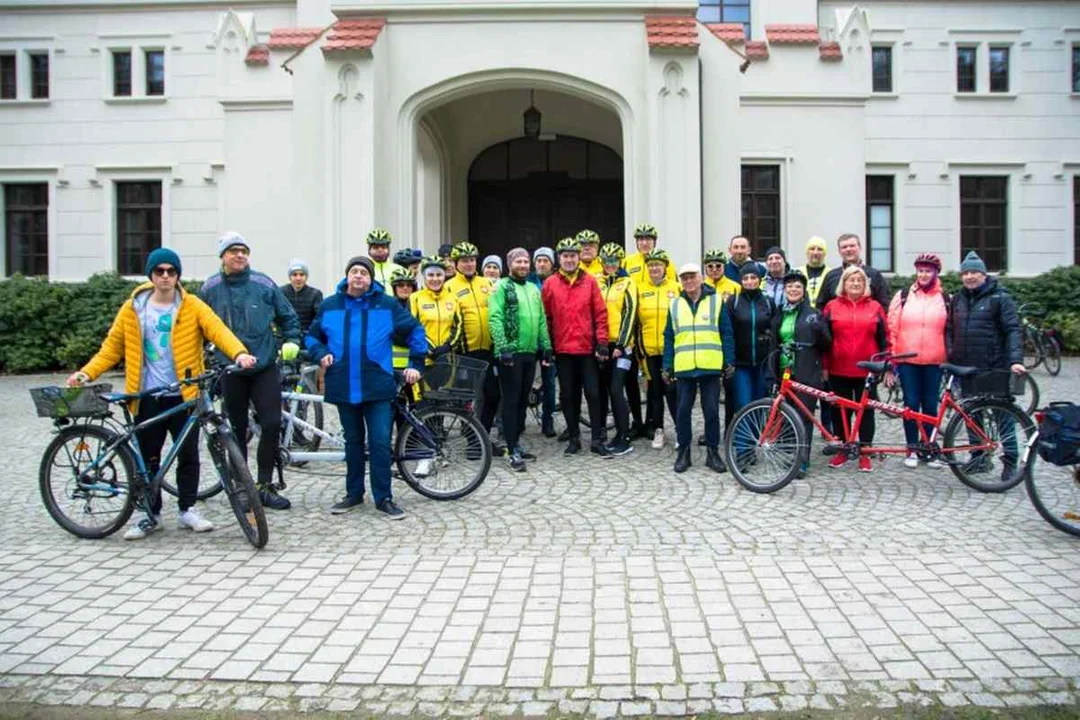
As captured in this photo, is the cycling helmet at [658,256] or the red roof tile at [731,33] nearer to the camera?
the cycling helmet at [658,256]

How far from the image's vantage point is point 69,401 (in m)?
5.84

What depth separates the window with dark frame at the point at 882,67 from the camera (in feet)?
71.9

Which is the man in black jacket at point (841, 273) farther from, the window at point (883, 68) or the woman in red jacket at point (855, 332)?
the window at point (883, 68)

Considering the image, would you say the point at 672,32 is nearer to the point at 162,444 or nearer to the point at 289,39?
the point at 289,39

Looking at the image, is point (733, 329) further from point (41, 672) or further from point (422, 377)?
point (41, 672)

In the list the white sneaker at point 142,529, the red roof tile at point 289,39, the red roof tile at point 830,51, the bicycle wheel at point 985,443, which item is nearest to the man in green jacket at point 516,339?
the white sneaker at point 142,529

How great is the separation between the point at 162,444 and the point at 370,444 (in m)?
1.44

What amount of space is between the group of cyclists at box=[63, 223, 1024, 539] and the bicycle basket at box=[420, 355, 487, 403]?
169 mm

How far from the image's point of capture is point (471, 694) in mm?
3650

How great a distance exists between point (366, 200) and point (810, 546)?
30.5 feet

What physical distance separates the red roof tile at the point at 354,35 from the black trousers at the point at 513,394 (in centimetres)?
680

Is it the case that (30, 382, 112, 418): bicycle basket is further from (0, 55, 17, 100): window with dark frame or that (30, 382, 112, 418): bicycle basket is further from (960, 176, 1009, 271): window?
(960, 176, 1009, 271): window

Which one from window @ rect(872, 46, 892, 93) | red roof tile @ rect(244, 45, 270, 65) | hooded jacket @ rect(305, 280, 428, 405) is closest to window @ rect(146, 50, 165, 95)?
red roof tile @ rect(244, 45, 270, 65)

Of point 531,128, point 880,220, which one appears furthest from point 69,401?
point 880,220
